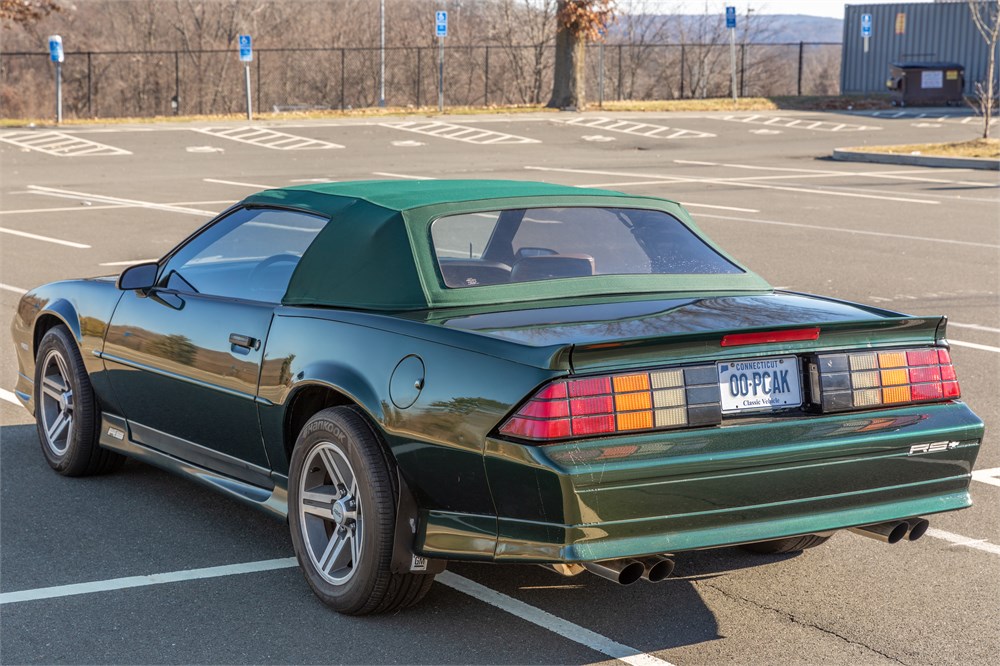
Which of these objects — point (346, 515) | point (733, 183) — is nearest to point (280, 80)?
point (733, 183)

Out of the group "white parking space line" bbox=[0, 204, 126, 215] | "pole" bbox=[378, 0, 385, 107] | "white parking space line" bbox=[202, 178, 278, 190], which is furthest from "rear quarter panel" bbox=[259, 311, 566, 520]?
"pole" bbox=[378, 0, 385, 107]

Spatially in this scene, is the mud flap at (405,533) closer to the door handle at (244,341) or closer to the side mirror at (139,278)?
the door handle at (244,341)

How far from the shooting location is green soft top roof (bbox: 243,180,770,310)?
459 centimetres

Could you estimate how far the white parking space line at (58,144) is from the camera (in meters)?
28.3

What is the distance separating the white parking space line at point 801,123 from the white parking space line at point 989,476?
29766 mm

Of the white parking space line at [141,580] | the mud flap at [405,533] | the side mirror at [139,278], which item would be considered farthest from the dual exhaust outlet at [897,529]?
the side mirror at [139,278]

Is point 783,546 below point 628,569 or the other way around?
below

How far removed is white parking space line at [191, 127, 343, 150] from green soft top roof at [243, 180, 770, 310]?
2465 centimetres

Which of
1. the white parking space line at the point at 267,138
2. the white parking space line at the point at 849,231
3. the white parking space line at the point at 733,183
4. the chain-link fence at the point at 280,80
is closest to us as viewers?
the white parking space line at the point at 849,231

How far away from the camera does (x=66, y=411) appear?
6180 mm

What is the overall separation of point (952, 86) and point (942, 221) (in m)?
27.5

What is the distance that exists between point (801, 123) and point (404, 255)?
33.5 metres

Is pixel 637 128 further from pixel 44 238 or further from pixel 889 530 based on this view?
pixel 889 530

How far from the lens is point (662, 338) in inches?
157
